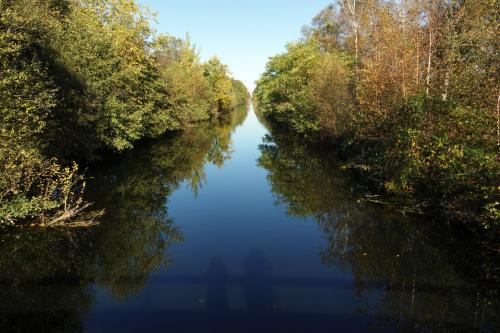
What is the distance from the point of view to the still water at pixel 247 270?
736 centimetres

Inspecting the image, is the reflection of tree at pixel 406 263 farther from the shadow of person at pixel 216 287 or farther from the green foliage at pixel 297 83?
the green foliage at pixel 297 83

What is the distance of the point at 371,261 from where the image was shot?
32.9 feet

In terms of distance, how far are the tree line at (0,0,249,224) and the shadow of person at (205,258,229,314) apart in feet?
18.0

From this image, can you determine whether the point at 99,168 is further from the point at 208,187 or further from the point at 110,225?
the point at 110,225

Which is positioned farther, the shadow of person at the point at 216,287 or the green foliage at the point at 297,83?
the green foliage at the point at 297,83

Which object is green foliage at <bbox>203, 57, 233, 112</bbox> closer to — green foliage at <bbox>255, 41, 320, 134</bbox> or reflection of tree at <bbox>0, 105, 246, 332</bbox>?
green foliage at <bbox>255, 41, 320, 134</bbox>

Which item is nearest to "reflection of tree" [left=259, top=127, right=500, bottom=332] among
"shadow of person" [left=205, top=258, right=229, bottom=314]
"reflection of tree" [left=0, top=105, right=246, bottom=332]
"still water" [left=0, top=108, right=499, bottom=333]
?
"still water" [left=0, top=108, right=499, bottom=333]

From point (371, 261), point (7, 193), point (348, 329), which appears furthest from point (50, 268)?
point (371, 261)

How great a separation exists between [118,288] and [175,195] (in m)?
8.99

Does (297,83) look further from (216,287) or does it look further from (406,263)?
(216,287)

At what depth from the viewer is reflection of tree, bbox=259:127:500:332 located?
7422mm

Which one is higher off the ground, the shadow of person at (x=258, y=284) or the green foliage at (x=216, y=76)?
the green foliage at (x=216, y=76)

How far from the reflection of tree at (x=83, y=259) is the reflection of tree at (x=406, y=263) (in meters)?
5.89

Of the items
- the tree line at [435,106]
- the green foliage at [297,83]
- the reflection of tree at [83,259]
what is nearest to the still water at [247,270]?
the reflection of tree at [83,259]
